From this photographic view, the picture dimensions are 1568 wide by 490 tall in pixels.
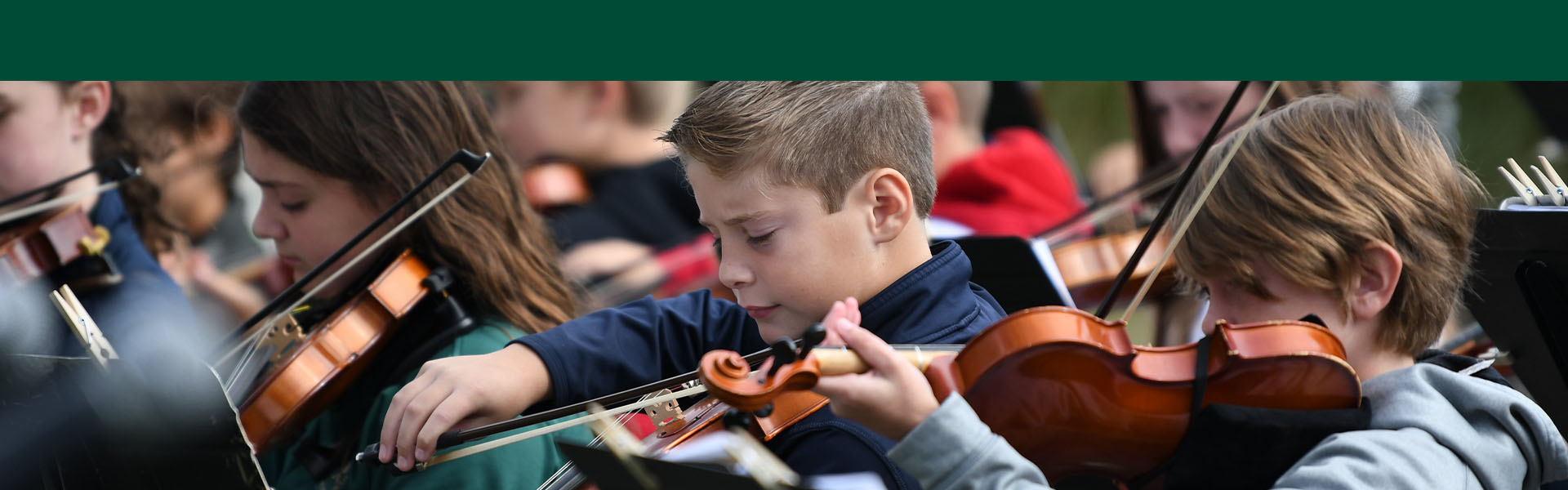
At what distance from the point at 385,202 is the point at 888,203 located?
38.1 inches

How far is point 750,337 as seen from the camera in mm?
1712

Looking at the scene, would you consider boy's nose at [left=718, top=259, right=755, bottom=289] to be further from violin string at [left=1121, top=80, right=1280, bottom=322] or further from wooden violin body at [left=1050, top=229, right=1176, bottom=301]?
wooden violin body at [left=1050, top=229, right=1176, bottom=301]

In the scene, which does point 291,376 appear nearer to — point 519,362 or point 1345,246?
point 519,362

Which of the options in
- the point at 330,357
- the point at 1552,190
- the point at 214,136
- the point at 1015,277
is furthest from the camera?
the point at 214,136

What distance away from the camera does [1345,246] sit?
1.48 metres

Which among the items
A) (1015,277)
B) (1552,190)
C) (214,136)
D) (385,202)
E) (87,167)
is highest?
(214,136)

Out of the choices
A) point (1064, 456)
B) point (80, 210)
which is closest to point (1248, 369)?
point (1064, 456)

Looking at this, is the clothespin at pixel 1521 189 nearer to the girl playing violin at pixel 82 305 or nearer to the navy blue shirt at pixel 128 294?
the girl playing violin at pixel 82 305

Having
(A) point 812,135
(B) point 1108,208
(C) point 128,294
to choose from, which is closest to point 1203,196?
(A) point 812,135

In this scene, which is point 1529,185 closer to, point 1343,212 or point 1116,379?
point 1343,212

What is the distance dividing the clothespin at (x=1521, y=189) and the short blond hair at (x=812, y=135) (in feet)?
2.56

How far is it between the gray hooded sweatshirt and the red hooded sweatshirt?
189 centimetres

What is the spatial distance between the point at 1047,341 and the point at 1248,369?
0.21 metres

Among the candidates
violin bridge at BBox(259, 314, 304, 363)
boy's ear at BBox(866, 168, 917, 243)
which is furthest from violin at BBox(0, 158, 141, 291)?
boy's ear at BBox(866, 168, 917, 243)
